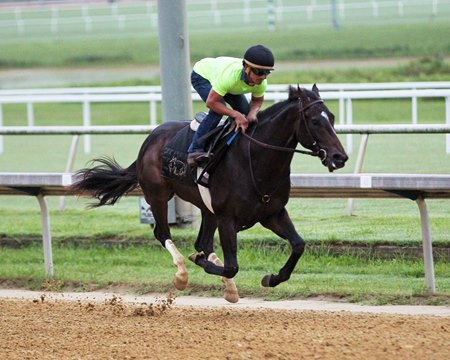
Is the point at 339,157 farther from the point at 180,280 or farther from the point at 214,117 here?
the point at 180,280

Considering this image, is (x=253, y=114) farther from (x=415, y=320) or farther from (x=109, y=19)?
(x=109, y=19)

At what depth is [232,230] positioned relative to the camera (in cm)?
807

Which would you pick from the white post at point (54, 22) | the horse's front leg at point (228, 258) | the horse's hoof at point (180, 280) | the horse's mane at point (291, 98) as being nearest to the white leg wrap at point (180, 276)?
the horse's hoof at point (180, 280)

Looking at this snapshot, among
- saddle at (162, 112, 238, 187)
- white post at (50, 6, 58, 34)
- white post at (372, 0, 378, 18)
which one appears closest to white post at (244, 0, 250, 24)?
white post at (372, 0, 378, 18)

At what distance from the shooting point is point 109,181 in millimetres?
9742

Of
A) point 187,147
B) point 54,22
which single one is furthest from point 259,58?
point 54,22

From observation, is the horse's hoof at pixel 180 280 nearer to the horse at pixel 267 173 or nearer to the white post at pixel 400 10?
the horse at pixel 267 173

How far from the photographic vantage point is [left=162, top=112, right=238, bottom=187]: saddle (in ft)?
27.0

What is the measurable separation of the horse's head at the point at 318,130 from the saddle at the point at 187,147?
2.04ft

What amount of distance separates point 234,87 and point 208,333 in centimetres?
186

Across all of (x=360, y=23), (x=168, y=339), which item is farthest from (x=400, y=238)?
(x=360, y=23)

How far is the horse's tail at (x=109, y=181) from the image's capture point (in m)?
9.71

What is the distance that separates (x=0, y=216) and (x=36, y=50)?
89.1 feet

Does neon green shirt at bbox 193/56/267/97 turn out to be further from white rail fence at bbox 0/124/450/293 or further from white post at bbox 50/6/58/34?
white post at bbox 50/6/58/34
